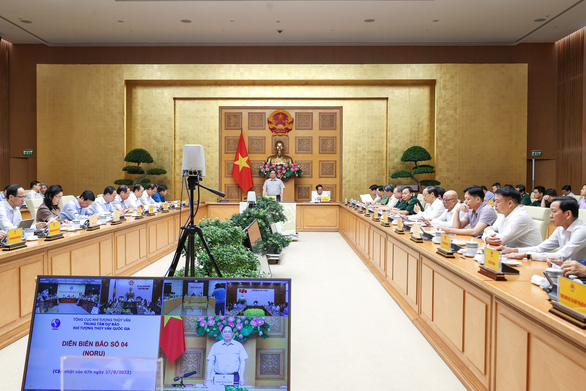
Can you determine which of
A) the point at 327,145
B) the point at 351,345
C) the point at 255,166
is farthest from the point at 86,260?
the point at 327,145

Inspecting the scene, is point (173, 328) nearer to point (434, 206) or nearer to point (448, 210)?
point (448, 210)

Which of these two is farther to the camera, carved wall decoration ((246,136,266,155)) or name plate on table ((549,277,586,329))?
carved wall decoration ((246,136,266,155))

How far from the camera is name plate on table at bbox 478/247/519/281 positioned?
2078 millimetres

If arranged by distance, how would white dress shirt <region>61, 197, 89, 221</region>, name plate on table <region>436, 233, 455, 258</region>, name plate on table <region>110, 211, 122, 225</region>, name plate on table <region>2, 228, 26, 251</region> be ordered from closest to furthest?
name plate on table <region>436, 233, 455, 258</region> → name plate on table <region>2, 228, 26, 251</region> → name plate on table <region>110, 211, 122, 225</region> → white dress shirt <region>61, 197, 89, 221</region>

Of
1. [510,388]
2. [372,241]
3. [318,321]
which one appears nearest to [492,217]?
[372,241]

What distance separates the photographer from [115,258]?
459 cm

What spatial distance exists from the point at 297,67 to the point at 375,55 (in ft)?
6.65

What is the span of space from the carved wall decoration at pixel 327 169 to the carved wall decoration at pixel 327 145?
0.28 meters

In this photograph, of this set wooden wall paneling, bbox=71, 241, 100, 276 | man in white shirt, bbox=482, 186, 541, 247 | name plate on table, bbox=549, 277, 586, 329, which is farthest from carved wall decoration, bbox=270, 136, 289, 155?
name plate on table, bbox=549, 277, 586, 329

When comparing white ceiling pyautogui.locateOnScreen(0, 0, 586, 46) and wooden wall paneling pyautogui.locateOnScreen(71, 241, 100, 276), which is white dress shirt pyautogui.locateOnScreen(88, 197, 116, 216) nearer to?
wooden wall paneling pyautogui.locateOnScreen(71, 241, 100, 276)

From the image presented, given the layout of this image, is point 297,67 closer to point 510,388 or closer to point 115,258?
point 115,258

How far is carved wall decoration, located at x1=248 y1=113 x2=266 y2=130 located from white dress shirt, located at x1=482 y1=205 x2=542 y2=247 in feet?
25.4

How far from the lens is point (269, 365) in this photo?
3.37 ft

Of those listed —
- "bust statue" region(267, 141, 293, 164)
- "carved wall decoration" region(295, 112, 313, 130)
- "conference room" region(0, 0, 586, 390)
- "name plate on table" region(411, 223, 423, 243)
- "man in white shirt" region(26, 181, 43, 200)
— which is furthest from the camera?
"carved wall decoration" region(295, 112, 313, 130)
